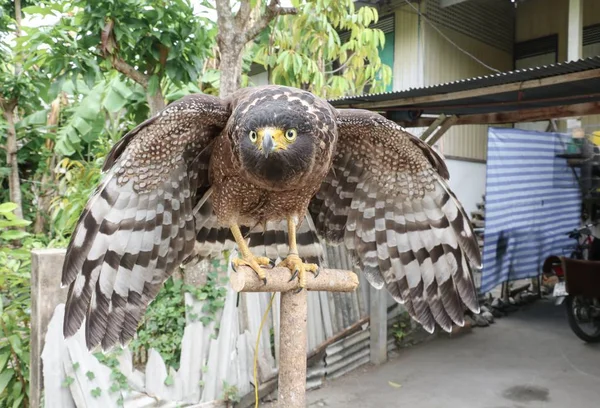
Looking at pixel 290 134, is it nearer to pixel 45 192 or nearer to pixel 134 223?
pixel 134 223

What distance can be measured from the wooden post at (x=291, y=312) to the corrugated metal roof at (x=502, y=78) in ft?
5.66

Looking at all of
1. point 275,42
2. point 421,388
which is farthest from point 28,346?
point 275,42

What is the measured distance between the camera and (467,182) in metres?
7.84

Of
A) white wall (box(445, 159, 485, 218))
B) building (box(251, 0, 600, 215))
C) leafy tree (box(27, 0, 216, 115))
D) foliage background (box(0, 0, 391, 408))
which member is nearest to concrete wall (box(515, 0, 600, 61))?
building (box(251, 0, 600, 215))

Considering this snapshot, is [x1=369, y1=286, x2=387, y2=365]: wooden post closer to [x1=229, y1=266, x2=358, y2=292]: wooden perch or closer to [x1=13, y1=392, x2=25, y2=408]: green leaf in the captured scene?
[x1=229, y1=266, x2=358, y2=292]: wooden perch

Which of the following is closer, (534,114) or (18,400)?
(18,400)

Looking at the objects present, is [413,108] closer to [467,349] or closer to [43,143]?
[467,349]

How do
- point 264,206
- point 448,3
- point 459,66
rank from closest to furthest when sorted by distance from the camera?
point 264,206, point 448,3, point 459,66

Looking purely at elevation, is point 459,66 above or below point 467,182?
above

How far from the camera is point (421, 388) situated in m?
4.48

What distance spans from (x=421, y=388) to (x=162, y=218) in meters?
2.99

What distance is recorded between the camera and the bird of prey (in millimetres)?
A: 2078

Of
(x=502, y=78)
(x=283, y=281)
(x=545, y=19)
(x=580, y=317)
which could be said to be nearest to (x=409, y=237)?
(x=283, y=281)

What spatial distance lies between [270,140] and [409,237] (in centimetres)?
115
